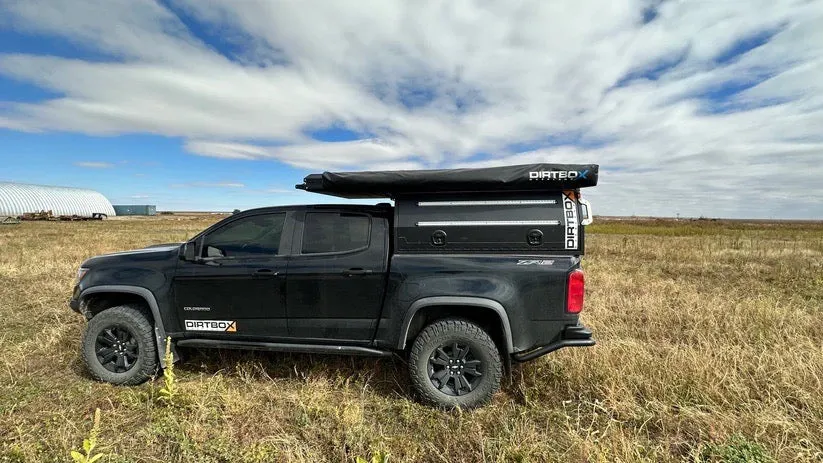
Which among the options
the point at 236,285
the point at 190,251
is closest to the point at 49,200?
the point at 190,251

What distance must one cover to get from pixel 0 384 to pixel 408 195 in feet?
13.5

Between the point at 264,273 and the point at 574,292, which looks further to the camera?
the point at 264,273

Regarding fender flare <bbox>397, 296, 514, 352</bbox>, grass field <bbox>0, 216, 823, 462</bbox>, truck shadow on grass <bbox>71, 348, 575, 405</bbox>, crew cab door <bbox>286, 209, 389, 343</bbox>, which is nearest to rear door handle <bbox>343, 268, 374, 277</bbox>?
crew cab door <bbox>286, 209, 389, 343</bbox>

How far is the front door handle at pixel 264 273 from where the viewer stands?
3.42 metres

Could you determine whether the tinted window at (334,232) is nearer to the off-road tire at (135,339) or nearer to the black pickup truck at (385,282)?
the black pickup truck at (385,282)

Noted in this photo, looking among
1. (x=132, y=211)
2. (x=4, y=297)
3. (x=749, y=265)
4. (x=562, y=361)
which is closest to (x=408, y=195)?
(x=562, y=361)

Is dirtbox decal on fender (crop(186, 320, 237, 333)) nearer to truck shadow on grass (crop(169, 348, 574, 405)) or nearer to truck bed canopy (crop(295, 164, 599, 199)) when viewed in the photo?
truck shadow on grass (crop(169, 348, 574, 405))

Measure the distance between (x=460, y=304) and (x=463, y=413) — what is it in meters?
0.89

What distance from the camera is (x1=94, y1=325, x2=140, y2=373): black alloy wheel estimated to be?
3582 mm

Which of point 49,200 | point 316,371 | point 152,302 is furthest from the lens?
point 49,200

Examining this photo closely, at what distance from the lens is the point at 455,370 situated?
3.20m

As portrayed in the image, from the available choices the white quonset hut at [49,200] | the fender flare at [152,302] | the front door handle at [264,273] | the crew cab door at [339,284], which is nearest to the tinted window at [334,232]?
the crew cab door at [339,284]

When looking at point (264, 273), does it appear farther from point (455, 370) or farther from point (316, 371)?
point (455, 370)

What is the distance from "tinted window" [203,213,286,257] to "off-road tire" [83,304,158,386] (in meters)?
0.91
